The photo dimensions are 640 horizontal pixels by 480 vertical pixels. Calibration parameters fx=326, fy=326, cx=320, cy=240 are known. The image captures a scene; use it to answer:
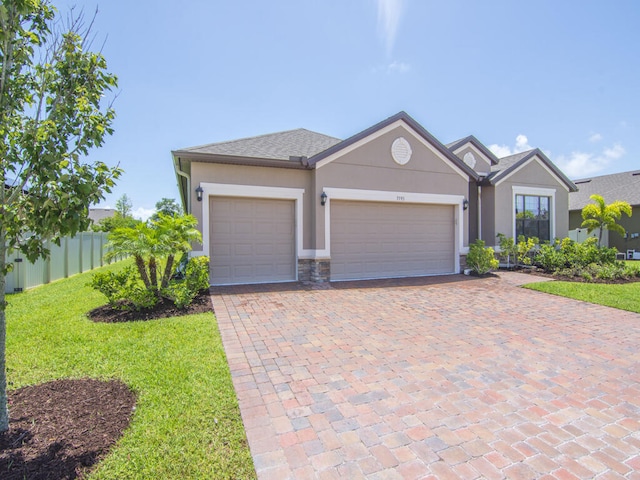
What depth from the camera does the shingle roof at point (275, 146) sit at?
30.3 feet

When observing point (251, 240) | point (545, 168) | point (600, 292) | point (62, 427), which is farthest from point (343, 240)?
point (545, 168)

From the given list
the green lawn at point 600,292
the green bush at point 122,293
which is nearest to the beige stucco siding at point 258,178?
the green bush at point 122,293

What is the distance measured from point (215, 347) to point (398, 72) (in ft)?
35.9

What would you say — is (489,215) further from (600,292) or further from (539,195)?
(600,292)

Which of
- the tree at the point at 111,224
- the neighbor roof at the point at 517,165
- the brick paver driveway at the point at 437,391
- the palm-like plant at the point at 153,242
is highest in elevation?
the neighbor roof at the point at 517,165

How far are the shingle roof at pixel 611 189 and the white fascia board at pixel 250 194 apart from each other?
19.6m

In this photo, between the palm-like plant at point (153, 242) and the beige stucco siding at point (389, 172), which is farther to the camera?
the beige stucco siding at point (389, 172)

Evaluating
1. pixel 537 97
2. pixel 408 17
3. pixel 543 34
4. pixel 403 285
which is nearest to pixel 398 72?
pixel 408 17

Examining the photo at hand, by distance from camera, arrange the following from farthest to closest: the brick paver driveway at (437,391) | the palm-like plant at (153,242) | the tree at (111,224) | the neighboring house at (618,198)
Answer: the neighboring house at (618,198) < the palm-like plant at (153,242) < the tree at (111,224) < the brick paver driveway at (437,391)

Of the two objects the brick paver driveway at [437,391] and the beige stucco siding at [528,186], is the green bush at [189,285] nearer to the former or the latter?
the brick paver driveway at [437,391]

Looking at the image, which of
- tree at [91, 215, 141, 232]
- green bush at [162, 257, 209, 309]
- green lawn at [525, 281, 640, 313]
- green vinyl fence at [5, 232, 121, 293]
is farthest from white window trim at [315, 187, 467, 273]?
green vinyl fence at [5, 232, 121, 293]

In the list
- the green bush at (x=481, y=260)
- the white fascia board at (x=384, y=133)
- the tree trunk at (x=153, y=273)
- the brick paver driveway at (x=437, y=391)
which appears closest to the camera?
the brick paver driveway at (x=437, y=391)

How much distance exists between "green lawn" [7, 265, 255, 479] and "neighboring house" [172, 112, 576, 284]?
12.1 ft

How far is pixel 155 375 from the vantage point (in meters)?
3.68
